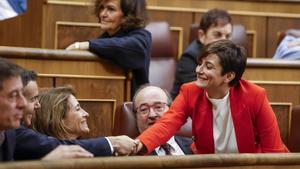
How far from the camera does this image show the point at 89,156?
126cm

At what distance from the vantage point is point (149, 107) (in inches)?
73.5

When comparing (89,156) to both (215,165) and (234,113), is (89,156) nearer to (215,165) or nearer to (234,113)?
(215,165)

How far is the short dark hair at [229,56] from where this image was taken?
174 centimetres

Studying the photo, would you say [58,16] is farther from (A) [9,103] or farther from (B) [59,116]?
(A) [9,103]

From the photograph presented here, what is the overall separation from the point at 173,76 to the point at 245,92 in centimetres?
95

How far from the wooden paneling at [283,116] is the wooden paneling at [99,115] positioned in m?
0.47

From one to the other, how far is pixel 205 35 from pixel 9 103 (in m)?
1.35

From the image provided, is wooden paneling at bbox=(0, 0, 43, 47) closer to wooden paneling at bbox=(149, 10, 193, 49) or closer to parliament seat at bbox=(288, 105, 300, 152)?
wooden paneling at bbox=(149, 10, 193, 49)

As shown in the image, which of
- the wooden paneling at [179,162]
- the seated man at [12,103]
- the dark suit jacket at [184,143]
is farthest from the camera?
the dark suit jacket at [184,143]

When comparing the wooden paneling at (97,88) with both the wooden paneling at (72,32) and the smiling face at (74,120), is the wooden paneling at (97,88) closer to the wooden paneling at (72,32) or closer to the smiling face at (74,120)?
the smiling face at (74,120)

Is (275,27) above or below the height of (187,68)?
above

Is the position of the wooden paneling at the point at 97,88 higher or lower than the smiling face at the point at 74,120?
higher

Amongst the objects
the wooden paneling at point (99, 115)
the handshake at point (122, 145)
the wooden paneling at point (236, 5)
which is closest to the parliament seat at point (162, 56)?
the wooden paneling at point (236, 5)

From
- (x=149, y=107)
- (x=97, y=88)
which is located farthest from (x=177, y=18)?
(x=149, y=107)
